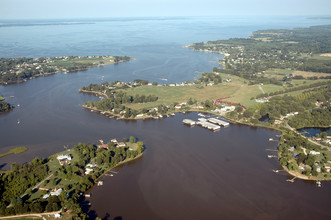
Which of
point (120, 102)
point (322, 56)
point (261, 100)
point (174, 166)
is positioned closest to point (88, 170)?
point (174, 166)

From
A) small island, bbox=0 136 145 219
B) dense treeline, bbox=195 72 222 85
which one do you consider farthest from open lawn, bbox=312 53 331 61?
small island, bbox=0 136 145 219

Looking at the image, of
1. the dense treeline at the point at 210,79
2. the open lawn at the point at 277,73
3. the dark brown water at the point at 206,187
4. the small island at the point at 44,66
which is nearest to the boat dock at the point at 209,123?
the dark brown water at the point at 206,187

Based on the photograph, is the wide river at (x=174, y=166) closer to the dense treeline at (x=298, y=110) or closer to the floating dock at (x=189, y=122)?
the floating dock at (x=189, y=122)

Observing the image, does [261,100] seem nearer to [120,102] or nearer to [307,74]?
[120,102]

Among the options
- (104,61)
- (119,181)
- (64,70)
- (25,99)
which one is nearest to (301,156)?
(119,181)

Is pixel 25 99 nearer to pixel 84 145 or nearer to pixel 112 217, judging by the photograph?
pixel 84 145

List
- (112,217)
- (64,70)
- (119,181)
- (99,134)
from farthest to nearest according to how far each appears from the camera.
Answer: (64,70) → (99,134) → (119,181) → (112,217)

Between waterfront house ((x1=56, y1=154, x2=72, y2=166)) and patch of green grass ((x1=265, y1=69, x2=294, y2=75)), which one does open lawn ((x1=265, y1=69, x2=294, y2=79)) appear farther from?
waterfront house ((x1=56, y1=154, x2=72, y2=166))
